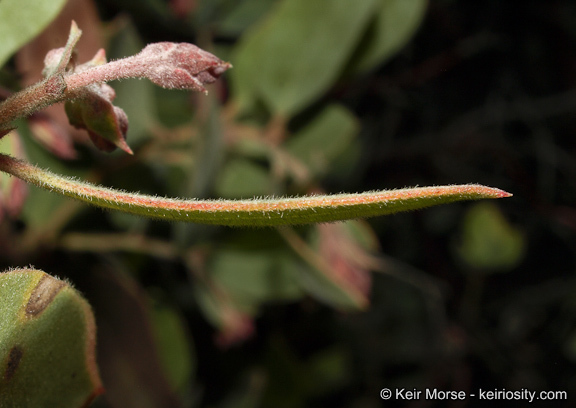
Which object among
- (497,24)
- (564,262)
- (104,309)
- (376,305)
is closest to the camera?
(104,309)

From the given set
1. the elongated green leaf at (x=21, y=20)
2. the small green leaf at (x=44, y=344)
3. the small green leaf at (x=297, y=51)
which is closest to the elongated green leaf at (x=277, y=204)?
the small green leaf at (x=44, y=344)

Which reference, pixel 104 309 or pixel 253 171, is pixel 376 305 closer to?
pixel 253 171

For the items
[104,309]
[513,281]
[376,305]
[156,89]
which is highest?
[156,89]

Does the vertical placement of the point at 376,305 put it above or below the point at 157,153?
below

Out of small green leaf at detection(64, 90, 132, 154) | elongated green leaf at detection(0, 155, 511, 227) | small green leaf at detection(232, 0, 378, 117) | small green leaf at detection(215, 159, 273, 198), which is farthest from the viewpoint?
small green leaf at detection(215, 159, 273, 198)

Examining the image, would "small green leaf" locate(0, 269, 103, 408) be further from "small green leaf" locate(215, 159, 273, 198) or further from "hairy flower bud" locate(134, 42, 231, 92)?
"small green leaf" locate(215, 159, 273, 198)

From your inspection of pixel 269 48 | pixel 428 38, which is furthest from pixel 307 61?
pixel 428 38

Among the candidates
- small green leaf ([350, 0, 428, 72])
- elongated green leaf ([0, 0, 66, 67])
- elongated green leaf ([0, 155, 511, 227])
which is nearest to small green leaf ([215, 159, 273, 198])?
small green leaf ([350, 0, 428, 72])

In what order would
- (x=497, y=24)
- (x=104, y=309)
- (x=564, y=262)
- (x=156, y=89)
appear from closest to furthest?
(x=104, y=309)
(x=156, y=89)
(x=497, y=24)
(x=564, y=262)
